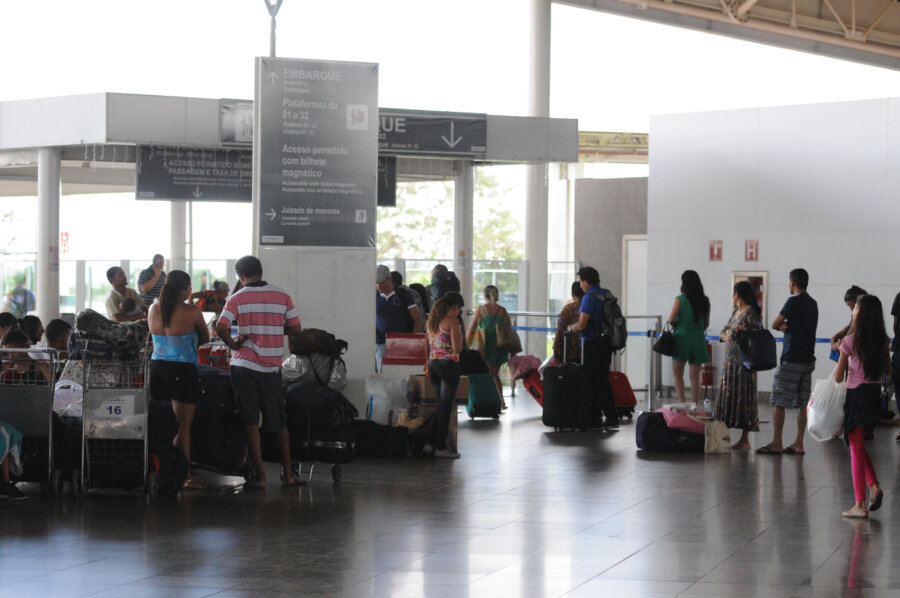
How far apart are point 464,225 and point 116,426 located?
11269 mm

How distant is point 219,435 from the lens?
31.2 feet

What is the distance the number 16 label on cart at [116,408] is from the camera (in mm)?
8750

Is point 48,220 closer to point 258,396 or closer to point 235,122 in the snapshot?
point 235,122

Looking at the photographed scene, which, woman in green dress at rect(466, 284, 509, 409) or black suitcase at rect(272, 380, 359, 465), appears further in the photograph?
woman in green dress at rect(466, 284, 509, 409)

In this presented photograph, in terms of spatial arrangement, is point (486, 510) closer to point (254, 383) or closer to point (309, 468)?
point (254, 383)

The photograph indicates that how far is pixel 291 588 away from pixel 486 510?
261 centimetres

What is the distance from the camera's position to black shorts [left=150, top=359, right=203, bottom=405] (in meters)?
8.94

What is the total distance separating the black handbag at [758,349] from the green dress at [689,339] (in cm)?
302

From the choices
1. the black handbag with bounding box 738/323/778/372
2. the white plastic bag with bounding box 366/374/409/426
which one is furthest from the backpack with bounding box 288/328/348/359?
the black handbag with bounding box 738/323/778/372

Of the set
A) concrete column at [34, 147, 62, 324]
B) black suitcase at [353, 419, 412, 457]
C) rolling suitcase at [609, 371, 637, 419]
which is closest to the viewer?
black suitcase at [353, 419, 412, 457]

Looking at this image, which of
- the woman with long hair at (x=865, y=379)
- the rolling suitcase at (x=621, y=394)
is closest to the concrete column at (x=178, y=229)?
the rolling suitcase at (x=621, y=394)

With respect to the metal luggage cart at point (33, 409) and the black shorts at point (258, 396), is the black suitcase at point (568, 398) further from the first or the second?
the metal luggage cart at point (33, 409)

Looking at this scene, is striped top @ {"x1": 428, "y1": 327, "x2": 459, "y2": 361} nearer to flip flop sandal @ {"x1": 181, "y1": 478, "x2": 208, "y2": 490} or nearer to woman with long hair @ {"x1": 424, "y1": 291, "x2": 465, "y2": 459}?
woman with long hair @ {"x1": 424, "y1": 291, "x2": 465, "y2": 459}

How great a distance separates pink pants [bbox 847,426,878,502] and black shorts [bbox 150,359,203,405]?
14.9 ft
